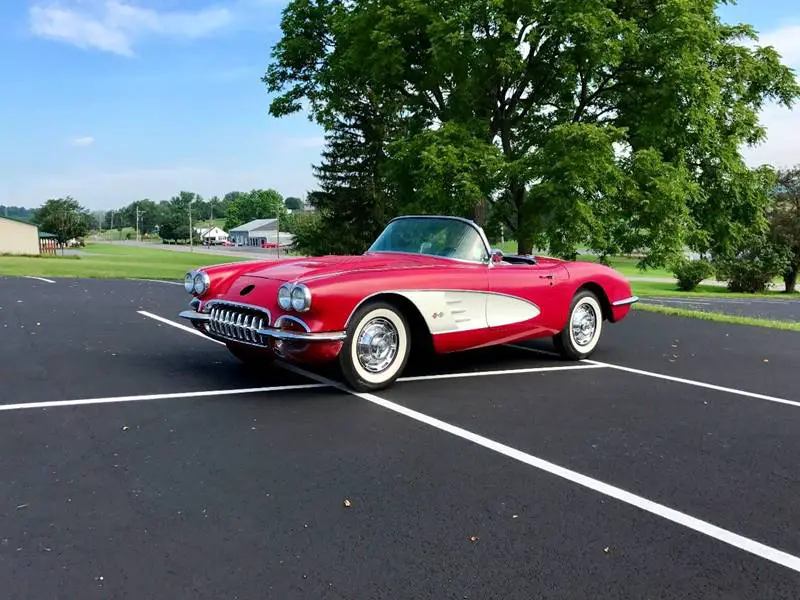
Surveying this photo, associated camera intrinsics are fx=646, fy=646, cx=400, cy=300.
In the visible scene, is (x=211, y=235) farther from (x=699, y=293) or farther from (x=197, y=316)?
(x=197, y=316)

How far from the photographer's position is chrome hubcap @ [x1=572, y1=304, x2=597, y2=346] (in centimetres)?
714

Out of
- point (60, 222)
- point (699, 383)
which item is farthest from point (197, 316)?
point (60, 222)

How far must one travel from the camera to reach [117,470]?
3.50 meters

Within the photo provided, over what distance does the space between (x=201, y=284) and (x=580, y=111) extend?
52.1 feet

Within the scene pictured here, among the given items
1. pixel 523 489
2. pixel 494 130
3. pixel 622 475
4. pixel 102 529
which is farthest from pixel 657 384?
pixel 494 130

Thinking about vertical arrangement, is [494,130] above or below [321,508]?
above

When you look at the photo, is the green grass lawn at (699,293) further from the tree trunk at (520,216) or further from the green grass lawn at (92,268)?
the green grass lawn at (92,268)

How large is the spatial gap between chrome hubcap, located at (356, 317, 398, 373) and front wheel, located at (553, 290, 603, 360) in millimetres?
2384

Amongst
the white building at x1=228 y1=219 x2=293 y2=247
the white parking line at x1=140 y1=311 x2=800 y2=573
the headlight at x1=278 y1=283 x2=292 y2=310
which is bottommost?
the white parking line at x1=140 y1=311 x2=800 y2=573

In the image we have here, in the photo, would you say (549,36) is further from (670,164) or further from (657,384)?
(657,384)

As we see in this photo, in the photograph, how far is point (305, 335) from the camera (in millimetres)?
4918

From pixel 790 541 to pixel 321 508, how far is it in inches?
81.4

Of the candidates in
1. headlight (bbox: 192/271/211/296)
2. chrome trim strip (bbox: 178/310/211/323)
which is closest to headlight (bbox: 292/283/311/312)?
chrome trim strip (bbox: 178/310/211/323)

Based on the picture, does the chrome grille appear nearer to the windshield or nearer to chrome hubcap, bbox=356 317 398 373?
chrome hubcap, bbox=356 317 398 373
